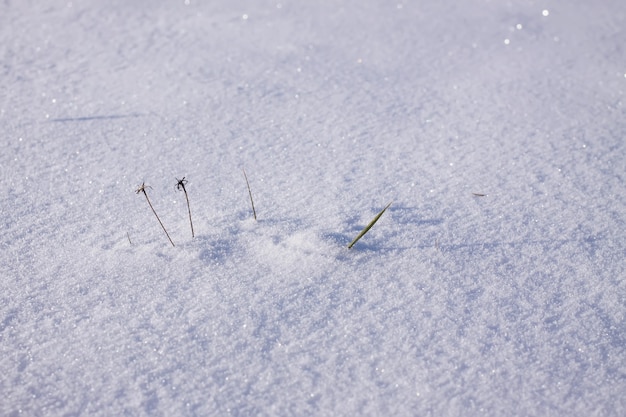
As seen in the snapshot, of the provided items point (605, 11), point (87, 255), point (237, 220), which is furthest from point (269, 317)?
point (605, 11)

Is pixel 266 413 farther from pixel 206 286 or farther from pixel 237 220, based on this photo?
pixel 237 220

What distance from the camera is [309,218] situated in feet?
4.11

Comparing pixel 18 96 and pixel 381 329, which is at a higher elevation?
pixel 18 96

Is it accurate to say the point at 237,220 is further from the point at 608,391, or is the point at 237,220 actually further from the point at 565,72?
the point at 565,72

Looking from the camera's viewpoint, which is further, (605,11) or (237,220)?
(605,11)

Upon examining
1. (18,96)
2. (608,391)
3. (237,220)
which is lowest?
(608,391)

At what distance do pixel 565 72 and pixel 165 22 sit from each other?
1.63m

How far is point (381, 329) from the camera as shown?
3.28ft

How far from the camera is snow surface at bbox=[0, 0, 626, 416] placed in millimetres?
923

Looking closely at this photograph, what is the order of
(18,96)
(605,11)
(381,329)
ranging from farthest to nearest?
(605,11)
(18,96)
(381,329)

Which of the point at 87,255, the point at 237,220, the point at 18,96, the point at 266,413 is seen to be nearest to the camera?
the point at 266,413

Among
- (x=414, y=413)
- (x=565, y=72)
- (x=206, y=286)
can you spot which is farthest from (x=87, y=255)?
A: (x=565, y=72)

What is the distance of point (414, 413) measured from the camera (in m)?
0.88

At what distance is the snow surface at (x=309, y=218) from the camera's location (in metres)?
0.92
